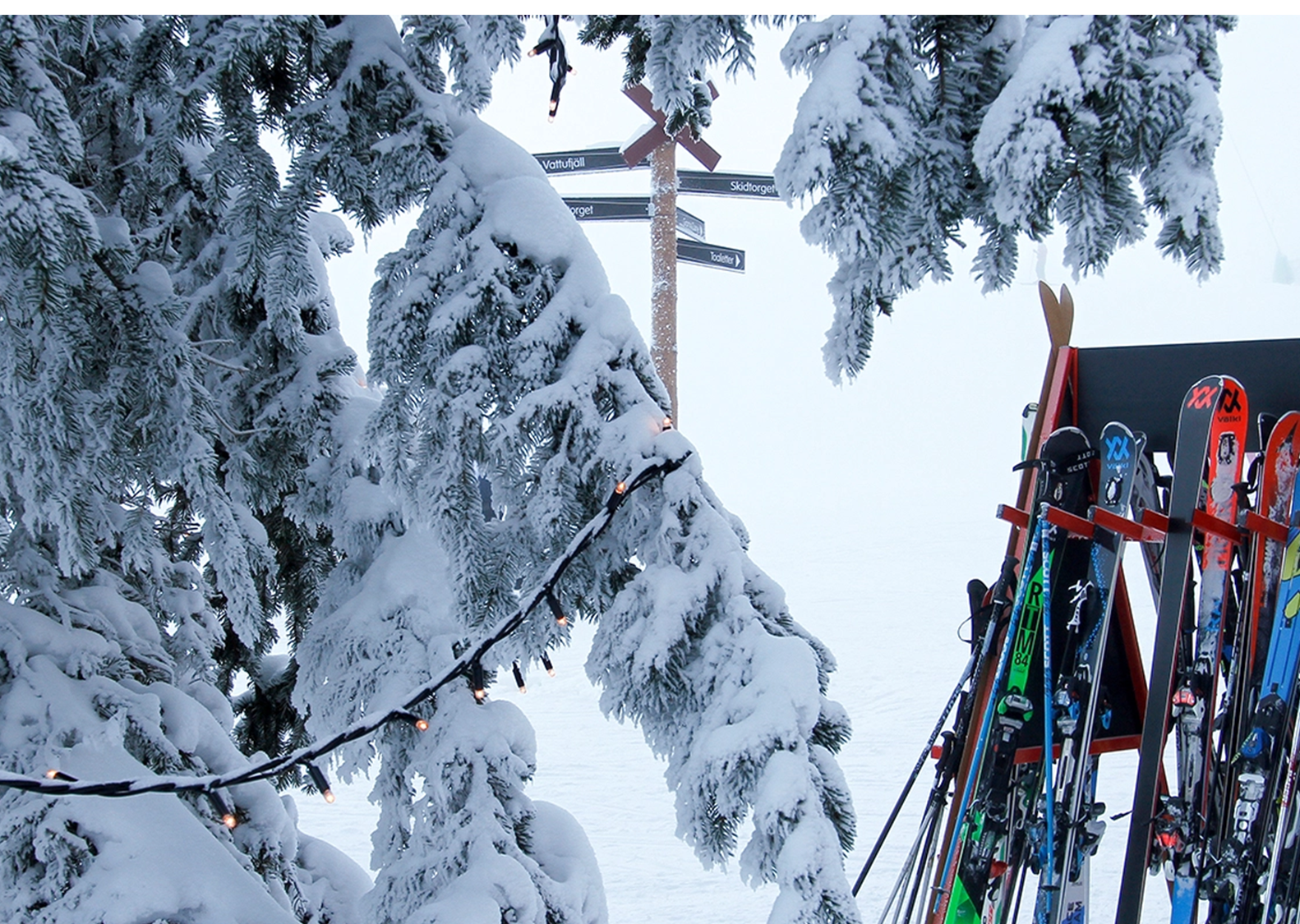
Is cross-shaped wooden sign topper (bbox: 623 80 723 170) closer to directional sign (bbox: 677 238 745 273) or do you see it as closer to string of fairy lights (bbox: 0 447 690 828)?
directional sign (bbox: 677 238 745 273)

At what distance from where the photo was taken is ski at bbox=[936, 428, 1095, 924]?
2.25 meters

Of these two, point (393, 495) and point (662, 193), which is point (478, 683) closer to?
point (393, 495)

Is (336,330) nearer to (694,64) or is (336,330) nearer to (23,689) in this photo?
(23,689)

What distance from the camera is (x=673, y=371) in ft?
13.7

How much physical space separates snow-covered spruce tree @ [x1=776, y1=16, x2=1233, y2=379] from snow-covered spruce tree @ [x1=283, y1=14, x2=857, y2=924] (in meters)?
0.42

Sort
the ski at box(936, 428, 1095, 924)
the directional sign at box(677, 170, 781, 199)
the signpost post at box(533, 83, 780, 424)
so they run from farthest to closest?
the directional sign at box(677, 170, 781, 199) < the signpost post at box(533, 83, 780, 424) < the ski at box(936, 428, 1095, 924)

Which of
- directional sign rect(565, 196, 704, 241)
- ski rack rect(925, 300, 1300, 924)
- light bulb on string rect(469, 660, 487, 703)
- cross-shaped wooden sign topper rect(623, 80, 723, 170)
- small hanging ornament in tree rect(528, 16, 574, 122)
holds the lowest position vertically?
light bulb on string rect(469, 660, 487, 703)

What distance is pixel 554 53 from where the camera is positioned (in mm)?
→ 1532

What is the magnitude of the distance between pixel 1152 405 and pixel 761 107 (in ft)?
13.6

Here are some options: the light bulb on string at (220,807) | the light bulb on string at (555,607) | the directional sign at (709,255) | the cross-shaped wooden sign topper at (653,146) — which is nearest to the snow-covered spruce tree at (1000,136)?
the light bulb on string at (555,607)

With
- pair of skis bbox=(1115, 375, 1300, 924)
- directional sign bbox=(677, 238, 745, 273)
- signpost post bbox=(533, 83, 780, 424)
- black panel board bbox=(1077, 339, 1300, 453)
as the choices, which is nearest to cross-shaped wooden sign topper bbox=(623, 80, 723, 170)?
signpost post bbox=(533, 83, 780, 424)

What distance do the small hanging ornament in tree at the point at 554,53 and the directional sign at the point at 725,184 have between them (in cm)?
284

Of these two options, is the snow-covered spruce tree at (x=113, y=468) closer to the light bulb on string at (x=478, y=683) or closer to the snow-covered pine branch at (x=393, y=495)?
the snow-covered pine branch at (x=393, y=495)

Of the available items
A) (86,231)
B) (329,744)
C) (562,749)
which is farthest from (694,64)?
(562,749)
